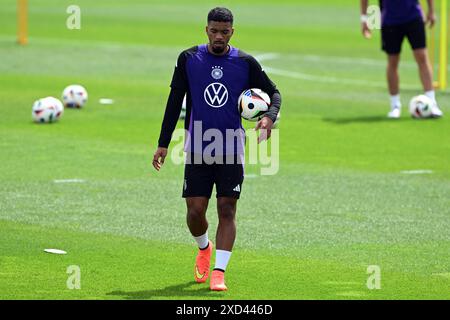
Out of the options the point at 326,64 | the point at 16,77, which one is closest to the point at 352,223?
the point at 16,77

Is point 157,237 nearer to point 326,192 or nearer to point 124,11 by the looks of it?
point 326,192

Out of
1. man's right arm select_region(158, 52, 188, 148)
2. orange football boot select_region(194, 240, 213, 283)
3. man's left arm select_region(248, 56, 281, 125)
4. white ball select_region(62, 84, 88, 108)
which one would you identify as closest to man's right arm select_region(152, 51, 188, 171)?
man's right arm select_region(158, 52, 188, 148)

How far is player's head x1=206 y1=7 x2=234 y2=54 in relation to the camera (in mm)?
10984

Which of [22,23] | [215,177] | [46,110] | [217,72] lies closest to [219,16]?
[217,72]

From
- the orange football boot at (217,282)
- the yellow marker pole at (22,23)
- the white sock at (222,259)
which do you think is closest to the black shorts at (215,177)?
the white sock at (222,259)

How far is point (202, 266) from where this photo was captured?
11.4m

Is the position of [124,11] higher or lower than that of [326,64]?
higher

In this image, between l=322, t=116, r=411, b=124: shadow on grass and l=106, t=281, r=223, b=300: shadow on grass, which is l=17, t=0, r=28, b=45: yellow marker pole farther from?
l=106, t=281, r=223, b=300: shadow on grass

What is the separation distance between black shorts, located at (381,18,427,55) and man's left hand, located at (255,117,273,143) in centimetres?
1213

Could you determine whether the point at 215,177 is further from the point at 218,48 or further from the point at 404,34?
the point at 404,34

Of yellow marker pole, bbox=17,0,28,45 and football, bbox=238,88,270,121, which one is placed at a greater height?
yellow marker pole, bbox=17,0,28,45

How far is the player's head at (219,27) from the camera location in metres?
11.0

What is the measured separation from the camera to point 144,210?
14922 millimetres

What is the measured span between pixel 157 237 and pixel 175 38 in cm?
2460
